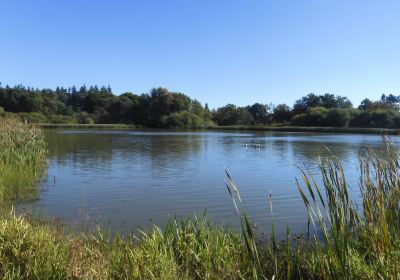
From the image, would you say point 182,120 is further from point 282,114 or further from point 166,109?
point 282,114

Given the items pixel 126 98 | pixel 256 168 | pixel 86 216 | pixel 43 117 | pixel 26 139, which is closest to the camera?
pixel 86 216

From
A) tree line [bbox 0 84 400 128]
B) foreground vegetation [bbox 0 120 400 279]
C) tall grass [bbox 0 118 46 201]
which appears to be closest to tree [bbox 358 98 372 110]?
tree line [bbox 0 84 400 128]

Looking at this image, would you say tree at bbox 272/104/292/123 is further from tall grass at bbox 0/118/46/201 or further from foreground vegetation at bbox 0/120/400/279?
foreground vegetation at bbox 0/120/400/279

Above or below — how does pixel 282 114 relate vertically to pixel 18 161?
above

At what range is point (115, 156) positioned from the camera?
2891 cm

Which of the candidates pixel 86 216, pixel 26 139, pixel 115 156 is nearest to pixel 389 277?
pixel 86 216

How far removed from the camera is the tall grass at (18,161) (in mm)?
13625

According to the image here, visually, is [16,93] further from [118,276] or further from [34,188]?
[118,276]

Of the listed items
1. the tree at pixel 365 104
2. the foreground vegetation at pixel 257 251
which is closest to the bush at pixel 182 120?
the tree at pixel 365 104

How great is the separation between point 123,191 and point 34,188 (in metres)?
2.95

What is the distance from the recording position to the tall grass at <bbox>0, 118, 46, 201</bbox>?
13.6 m

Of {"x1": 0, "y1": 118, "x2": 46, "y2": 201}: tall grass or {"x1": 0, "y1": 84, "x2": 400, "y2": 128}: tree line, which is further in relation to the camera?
{"x1": 0, "y1": 84, "x2": 400, "y2": 128}: tree line

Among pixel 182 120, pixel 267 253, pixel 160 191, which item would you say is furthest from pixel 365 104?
pixel 267 253

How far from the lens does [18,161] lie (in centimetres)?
1588
